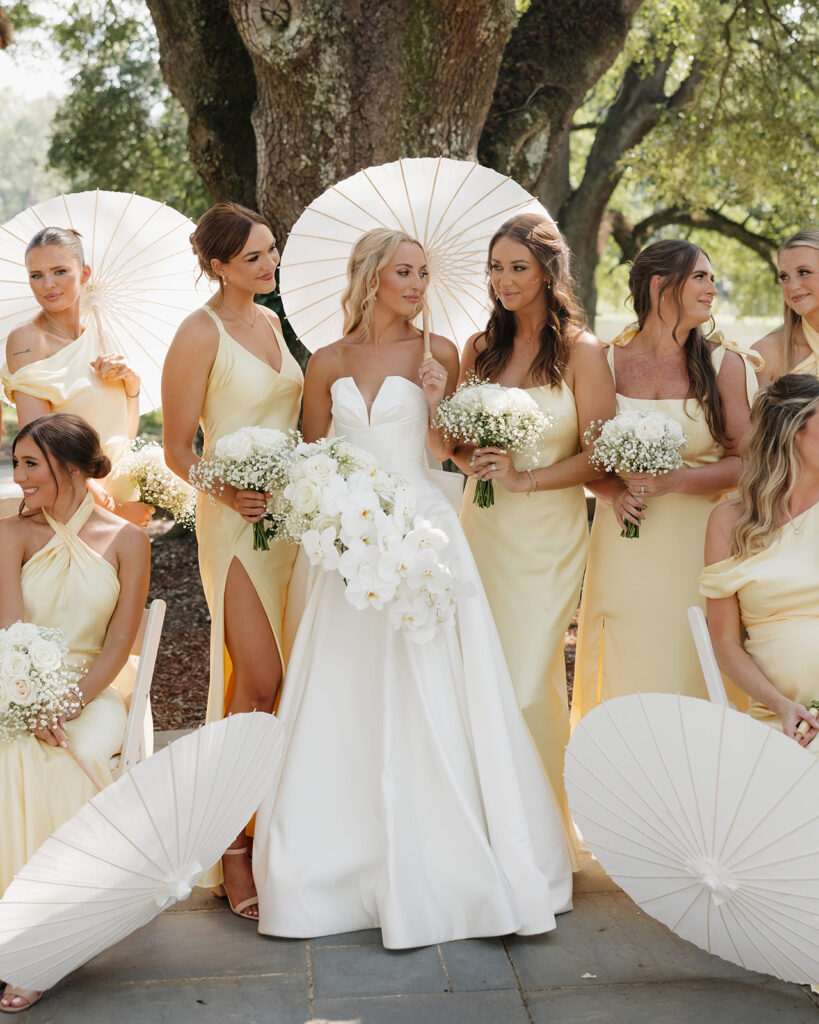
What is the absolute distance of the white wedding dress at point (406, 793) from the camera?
13.0 ft

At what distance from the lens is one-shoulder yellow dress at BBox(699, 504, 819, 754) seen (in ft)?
12.8

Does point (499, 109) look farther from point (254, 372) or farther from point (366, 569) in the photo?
point (366, 569)

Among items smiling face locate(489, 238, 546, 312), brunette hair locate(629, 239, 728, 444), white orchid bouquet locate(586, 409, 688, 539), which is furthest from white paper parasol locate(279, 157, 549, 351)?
white orchid bouquet locate(586, 409, 688, 539)

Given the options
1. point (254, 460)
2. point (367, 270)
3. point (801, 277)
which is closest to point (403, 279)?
point (367, 270)

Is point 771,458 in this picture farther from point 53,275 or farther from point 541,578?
point 53,275

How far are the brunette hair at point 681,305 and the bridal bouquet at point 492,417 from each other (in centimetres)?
73

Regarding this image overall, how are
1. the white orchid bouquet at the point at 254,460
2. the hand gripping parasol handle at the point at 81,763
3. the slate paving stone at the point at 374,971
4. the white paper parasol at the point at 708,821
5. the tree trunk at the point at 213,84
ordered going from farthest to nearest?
the tree trunk at the point at 213,84, the white orchid bouquet at the point at 254,460, the hand gripping parasol handle at the point at 81,763, the slate paving stone at the point at 374,971, the white paper parasol at the point at 708,821

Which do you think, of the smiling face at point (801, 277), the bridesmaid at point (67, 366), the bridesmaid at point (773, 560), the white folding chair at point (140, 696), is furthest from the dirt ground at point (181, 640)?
the bridesmaid at point (773, 560)

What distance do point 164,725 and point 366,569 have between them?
11.0 feet

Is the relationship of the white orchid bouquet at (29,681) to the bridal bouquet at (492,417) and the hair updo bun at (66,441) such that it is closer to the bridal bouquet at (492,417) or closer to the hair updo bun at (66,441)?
the hair updo bun at (66,441)

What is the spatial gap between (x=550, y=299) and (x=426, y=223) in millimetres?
635

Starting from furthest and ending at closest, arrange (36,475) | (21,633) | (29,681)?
(36,475) < (21,633) < (29,681)

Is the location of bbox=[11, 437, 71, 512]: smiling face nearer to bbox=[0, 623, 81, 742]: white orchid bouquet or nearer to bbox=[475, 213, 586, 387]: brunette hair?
bbox=[0, 623, 81, 742]: white orchid bouquet

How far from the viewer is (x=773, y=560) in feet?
12.9
